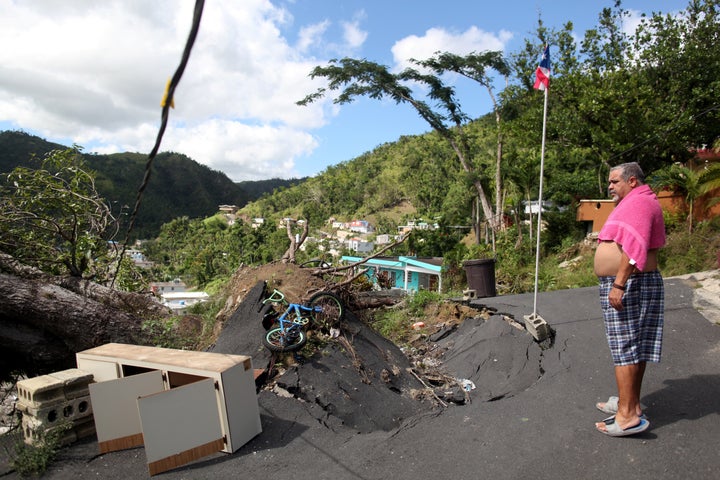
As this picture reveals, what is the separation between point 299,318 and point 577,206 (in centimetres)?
1599

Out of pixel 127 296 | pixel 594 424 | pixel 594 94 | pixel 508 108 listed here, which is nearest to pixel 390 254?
pixel 508 108

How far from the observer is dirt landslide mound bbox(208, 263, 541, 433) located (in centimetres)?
457

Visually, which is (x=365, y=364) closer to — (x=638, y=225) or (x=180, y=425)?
(x=180, y=425)

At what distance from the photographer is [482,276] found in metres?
10.9

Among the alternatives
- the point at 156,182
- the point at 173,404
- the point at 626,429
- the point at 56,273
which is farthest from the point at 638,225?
the point at 156,182

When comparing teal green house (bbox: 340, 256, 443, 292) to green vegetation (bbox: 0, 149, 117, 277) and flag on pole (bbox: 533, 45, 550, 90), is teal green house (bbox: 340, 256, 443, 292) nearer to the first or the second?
green vegetation (bbox: 0, 149, 117, 277)

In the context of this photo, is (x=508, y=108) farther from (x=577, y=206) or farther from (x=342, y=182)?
(x=342, y=182)

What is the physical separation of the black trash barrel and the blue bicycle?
5.82m

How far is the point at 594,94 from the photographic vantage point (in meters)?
15.8

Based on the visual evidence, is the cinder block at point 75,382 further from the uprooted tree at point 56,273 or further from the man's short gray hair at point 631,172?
the man's short gray hair at point 631,172

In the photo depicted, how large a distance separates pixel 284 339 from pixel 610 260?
11.0 ft

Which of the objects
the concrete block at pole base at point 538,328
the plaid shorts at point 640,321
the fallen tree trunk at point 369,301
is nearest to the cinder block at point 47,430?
the fallen tree trunk at point 369,301

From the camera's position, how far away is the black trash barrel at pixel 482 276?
10891 millimetres

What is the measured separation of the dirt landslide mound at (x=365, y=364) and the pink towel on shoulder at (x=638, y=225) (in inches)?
92.8
